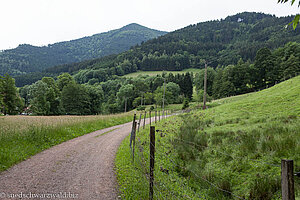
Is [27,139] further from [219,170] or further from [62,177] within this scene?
[219,170]

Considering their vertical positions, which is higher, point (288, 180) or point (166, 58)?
point (166, 58)

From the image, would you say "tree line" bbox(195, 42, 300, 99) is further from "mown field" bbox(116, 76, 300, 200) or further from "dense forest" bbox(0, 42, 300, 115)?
"mown field" bbox(116, 76, 300, 200)

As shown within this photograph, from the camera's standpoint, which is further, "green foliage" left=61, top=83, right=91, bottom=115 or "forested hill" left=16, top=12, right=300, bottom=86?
"forested hill" left=16, top=12, right=300, bottom=86

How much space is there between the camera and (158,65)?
156250 mm

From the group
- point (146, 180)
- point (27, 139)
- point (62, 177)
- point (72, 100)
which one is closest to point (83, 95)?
point (72, 100)

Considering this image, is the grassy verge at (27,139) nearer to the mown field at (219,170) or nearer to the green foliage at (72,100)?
the mown field at (219,170)

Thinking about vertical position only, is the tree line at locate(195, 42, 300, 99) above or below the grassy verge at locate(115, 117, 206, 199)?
above

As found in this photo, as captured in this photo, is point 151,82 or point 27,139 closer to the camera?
point 27,139

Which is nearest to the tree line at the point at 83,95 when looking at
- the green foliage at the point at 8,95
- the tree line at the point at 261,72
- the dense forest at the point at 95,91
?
the dense forest at the point at 95,91

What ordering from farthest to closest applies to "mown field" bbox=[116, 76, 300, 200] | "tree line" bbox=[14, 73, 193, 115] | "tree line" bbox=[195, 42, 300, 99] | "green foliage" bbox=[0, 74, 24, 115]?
"tree line" bbox=[195, 42, 300, 99] → "tree line" bbox=[14, 73, 193, 115] → "green foliage" bbox=[0, 74, 24, 115] → "mown field" bbox=[116, 76, 300, 200]

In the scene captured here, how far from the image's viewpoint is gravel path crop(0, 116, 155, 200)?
204 inches

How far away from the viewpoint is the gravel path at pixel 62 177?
519 centimetres

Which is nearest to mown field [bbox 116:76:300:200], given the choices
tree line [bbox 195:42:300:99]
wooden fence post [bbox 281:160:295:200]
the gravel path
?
the gravel path

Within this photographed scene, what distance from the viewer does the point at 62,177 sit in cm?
632
